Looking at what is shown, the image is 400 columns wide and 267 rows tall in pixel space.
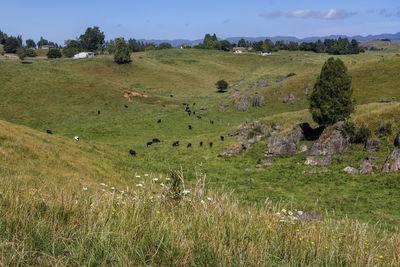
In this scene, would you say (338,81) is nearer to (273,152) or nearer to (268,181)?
(273,152)

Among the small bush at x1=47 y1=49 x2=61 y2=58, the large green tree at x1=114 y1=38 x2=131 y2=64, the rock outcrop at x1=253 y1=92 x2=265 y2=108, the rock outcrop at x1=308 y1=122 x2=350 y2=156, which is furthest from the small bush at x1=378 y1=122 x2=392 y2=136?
the small bush at x1=47 y1=49 x2=61 y2=58

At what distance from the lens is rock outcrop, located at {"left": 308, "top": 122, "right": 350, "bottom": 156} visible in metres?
33.6

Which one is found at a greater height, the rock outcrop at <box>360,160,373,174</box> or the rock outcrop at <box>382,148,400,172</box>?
the rock outcrop at <box>382,148,400,172</box>

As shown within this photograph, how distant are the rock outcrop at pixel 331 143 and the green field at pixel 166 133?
1.17m

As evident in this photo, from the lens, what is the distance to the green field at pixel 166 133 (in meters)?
22.7

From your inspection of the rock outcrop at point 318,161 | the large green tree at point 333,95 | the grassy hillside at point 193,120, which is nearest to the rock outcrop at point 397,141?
the grassy hillside at point 193,120

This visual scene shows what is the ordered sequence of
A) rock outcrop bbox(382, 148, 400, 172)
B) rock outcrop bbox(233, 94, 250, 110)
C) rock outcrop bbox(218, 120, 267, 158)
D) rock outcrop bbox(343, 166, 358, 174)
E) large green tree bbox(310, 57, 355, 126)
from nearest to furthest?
1. rock outcrop bbox(382, 148, 400, 172)
2. rock outcrop bbox(343, 166, 358, 174)
3. large green tree bbox(310, 57, 355, 126)
4. rock outcrop bbox(218, 120, 267, 158)
5. rock outcrop bbox(233, 94, 250, 110)

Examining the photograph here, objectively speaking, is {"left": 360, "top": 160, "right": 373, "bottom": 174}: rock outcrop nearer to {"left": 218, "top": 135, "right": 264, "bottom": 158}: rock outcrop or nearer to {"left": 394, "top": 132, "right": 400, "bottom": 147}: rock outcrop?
{"left": 394, "top": 132, "right": 400, "bottom": 147}: rock outcrop

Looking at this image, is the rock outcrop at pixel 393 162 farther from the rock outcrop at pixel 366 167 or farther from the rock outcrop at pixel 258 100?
the rock outcrop at pixel 258 100

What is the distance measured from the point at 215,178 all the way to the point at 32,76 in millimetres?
84227

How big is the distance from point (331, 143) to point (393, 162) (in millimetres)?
7290

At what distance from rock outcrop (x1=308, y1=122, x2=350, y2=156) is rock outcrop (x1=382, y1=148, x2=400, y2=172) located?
582cm

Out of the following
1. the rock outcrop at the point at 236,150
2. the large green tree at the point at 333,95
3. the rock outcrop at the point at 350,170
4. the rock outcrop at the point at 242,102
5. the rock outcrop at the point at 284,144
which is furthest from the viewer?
the rock outcrop at the point at 242,102

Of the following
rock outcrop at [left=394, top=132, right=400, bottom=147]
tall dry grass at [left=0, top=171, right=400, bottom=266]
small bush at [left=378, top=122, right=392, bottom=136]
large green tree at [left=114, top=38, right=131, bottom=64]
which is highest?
large green tree at [left=114, top=38, right=131, bottom=64]
